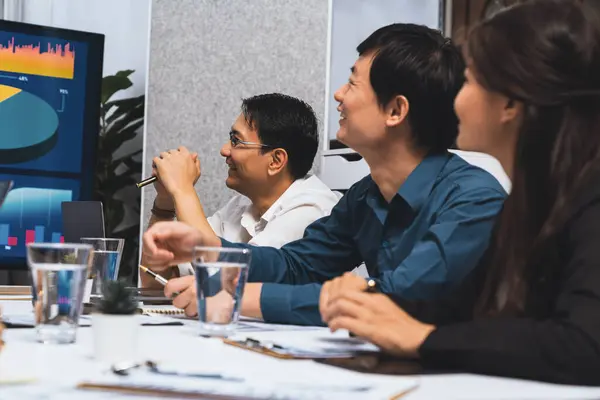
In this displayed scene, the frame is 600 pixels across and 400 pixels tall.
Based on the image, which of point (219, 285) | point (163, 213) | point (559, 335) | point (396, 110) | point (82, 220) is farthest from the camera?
point (163, 213)

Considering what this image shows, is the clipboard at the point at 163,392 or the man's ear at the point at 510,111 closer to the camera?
the clipboard at the point at 163,392

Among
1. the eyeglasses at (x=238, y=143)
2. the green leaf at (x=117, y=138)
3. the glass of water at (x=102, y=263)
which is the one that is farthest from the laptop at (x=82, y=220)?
the green leaf at (x=117, y=138)

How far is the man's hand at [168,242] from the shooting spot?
1.42m

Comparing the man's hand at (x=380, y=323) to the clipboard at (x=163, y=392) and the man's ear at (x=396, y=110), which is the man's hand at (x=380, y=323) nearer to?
the clipboard at (x=163, y=392)

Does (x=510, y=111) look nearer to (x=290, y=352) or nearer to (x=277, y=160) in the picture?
(x=290, y=352)

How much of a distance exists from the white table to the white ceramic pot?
2 cm

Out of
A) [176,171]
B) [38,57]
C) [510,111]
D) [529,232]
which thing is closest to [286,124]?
[176,171]

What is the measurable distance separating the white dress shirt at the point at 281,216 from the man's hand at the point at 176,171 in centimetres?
21

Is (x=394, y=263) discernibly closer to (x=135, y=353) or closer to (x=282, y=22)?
(x=135, y=353)

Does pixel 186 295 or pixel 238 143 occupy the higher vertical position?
pixel 238 143

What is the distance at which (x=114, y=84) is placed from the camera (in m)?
3.39

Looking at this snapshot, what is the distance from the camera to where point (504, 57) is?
1.01m

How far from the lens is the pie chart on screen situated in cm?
279

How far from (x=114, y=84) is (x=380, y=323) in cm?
272
